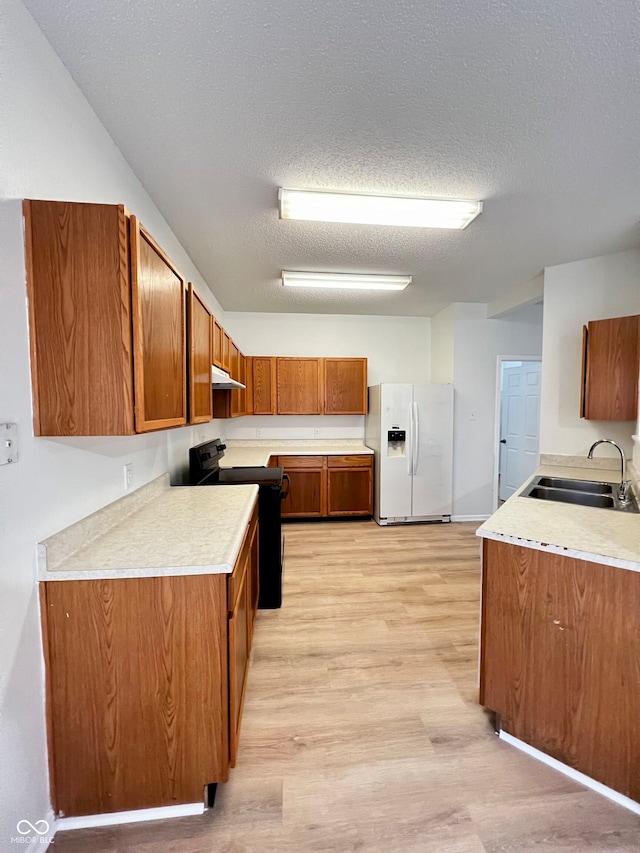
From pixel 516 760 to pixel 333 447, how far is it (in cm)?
345

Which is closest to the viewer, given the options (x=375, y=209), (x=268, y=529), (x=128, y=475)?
(x=128, y=475)

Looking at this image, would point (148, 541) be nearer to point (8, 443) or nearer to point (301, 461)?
point (8, 443)

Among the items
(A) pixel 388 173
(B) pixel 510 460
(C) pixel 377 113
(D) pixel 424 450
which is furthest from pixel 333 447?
(C) pixel 377 113

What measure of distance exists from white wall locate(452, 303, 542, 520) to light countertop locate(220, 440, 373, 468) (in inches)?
47.5

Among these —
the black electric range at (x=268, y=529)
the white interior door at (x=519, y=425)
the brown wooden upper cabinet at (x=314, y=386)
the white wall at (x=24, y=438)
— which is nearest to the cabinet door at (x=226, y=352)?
the black electric range at (x=268, y=529)

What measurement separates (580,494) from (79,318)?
2731 millimetres

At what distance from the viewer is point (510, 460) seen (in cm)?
528

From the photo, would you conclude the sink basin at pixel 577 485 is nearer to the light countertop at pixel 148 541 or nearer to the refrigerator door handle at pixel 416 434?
the refrigerator door handle at pixel 416 434

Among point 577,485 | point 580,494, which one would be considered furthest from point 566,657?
point 577,485

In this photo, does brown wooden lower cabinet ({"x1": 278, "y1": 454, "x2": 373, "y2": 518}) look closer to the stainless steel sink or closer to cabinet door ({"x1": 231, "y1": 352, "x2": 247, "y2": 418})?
cabinet door ({"x1": 231, "y1": 352, "x2": 247, "y2": 418})

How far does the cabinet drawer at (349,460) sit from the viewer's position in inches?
171

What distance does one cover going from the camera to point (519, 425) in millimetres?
5082

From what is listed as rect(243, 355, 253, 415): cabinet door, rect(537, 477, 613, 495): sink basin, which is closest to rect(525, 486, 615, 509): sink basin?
rect(537, 477, 613, 495): sink basin

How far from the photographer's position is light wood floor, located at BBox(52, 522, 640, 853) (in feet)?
3.95
